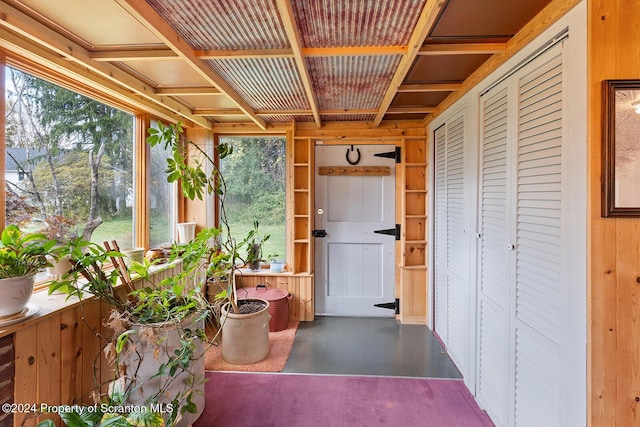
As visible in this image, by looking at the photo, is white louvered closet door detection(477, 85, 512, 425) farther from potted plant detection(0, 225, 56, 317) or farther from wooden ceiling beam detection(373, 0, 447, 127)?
potted plant detection(0, 225, 56, 317)

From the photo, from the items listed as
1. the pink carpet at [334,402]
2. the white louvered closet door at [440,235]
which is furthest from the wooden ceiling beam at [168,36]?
the pink carpet at [334,402]

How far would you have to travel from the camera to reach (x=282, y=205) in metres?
3.33

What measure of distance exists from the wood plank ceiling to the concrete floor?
2193mm

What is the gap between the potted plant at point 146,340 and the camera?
1.39 metres

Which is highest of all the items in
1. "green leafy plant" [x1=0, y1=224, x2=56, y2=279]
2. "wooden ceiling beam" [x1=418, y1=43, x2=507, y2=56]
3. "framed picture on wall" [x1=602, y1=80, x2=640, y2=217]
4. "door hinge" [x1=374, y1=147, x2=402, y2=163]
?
"wooden ceiling beam" [x1=418, y1=43, x2=507, y2=56]

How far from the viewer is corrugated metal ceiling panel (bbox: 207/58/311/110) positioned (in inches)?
72.7

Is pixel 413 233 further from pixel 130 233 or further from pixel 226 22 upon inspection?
pixel 130 233

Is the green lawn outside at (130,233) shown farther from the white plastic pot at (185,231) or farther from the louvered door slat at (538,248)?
the louvered door slat at (538,248)

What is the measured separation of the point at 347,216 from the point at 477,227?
5.05ft

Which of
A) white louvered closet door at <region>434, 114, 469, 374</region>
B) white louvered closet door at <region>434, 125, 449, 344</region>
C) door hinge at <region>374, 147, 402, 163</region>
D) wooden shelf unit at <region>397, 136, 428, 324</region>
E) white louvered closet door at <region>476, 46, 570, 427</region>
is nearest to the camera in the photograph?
white louvered closet door at <region>476, 46, 570, 427</region>

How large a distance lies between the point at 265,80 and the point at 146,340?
1.84 metres

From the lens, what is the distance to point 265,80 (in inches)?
82.8

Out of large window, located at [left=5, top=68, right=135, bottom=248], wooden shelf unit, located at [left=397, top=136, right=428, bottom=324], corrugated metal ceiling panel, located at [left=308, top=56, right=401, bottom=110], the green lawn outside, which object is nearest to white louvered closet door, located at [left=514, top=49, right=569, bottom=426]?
corrugated metal ceiling panel, located at [left=308, top=56, right=401, bottom=110]

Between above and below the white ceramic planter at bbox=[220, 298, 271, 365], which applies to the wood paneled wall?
above
